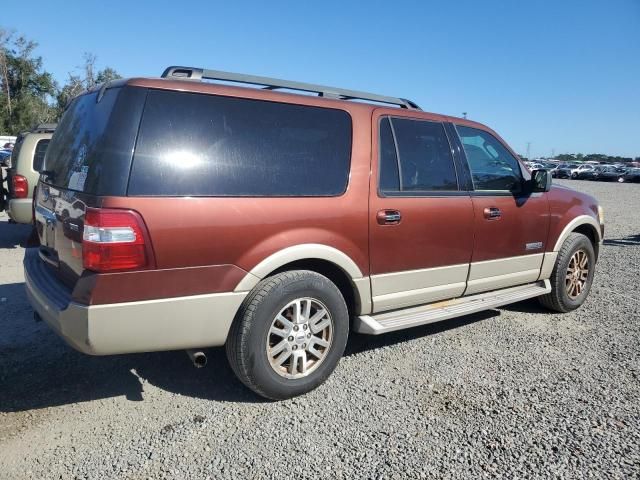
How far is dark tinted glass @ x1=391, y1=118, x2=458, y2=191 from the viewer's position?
3830 mm

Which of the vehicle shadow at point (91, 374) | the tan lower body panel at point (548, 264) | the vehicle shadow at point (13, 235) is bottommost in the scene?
the vehicle shadow at point (91, 374)

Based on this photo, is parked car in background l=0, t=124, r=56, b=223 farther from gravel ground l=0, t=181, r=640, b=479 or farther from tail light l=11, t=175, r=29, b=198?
gravel ground l=0, t=181, r=640, b=479

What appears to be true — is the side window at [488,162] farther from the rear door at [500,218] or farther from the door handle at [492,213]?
the door handle at [492,213]

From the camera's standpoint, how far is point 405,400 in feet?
10.9

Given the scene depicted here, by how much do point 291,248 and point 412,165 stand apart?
1323mm

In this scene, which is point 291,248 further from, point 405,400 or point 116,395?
point 116,395

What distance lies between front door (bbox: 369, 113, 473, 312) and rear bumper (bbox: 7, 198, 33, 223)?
624 centimetres

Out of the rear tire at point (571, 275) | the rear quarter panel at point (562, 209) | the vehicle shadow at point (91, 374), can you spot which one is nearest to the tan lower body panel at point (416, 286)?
the vehicle shadow at point (91, 374)

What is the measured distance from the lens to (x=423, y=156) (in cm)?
400

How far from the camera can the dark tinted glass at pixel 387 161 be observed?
3.65m

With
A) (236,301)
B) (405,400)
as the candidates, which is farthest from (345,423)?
(236,301)

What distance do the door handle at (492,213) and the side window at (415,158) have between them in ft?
1.23

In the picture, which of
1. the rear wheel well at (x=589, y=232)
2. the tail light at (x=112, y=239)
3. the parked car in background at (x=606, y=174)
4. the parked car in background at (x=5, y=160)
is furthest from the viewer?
the parked car in background at (x=606, y=174)

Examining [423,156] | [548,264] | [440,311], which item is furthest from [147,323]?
[548,264]
